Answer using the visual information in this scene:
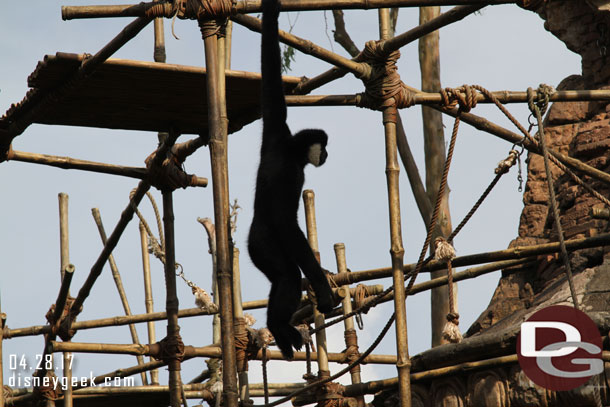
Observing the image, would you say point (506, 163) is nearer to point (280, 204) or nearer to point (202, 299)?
point (280, 204)

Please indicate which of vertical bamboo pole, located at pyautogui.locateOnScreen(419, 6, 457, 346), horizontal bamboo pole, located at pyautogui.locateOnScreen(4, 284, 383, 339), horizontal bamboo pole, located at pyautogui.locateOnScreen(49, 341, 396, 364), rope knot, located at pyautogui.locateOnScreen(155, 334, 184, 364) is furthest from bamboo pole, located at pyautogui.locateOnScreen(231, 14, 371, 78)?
vertical bamboo pole, located at pyautogui.locateOnScreen(419, 6, 457, 346)

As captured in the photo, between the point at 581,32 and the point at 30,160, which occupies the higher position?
the point at 581,32

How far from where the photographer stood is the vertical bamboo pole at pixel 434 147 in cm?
1182

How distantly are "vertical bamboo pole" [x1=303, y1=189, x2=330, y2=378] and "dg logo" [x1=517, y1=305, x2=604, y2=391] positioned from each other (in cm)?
210

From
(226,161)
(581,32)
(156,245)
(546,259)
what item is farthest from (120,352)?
(581,32)

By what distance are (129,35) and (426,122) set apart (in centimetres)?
767

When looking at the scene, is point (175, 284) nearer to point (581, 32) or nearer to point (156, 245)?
point (156, 245)

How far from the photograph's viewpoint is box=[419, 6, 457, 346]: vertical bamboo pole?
38.8ft

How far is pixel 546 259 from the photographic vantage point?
884 cm

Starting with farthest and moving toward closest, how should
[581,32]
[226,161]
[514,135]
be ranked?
[581,32]
[514,135]
[226,161]

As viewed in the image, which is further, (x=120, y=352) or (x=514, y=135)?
(x=120, y=352)

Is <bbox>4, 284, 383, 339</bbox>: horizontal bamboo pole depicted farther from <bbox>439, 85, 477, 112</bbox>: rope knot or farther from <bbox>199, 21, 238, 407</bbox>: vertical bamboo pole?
<bbox>199, 21, 238, 407</bbox>: vertical bamboo pole

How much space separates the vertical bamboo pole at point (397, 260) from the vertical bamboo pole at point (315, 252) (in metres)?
1.94

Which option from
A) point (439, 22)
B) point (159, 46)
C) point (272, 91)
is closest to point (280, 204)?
point (272, 91)
